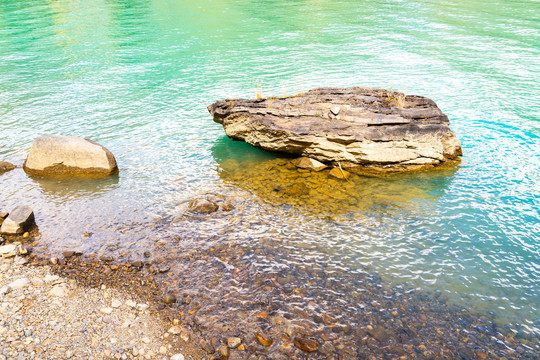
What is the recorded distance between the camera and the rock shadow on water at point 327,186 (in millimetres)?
11523

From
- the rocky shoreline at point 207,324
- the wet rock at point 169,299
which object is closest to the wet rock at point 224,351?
the rocky shoreline at point 207,324

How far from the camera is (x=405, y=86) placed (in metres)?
21.5

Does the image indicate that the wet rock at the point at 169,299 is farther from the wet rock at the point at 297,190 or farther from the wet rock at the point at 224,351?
the wet rock at the point at 297,190

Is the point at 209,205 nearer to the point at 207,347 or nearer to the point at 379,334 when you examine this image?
the point at 207,347

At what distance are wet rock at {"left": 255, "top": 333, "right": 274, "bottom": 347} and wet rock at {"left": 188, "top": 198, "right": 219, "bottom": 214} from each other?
4651 millimetres

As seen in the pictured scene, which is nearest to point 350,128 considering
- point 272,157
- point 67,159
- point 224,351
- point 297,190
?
point 272,157

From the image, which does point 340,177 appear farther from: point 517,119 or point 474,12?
point 474,12

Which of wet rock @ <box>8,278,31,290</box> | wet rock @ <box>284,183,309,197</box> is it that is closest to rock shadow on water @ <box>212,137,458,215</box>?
wet rock @ <box>284,183,309,197</box>

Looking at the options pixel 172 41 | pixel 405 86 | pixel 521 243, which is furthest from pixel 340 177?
pixel 172 41

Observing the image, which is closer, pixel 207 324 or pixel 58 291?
pixel 207 324

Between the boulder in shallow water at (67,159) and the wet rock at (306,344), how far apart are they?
907cm

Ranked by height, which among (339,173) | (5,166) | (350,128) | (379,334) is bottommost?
(5,166)

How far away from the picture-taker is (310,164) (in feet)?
44.7

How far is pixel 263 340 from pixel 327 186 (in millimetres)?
6294
